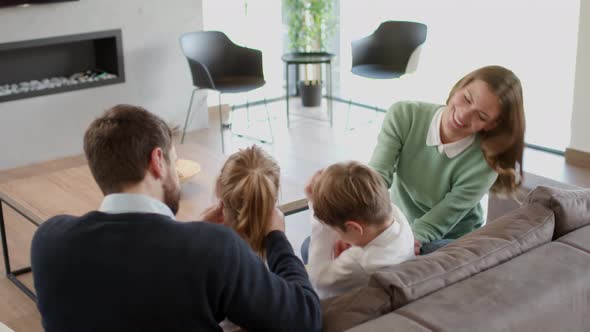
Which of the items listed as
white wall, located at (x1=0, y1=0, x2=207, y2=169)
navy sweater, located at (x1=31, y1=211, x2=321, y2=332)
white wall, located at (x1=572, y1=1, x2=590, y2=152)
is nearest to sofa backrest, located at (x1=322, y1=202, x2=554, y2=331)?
navy sweater, located at (x1=31, y1=211, x2=321, y2=332)

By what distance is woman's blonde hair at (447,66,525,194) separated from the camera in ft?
8.77

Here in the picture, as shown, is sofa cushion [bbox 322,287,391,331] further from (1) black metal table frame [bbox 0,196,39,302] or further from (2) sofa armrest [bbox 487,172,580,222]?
(1) black metal table frame [bbox 0,196,39,302]

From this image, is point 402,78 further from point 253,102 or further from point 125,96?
point 125,96

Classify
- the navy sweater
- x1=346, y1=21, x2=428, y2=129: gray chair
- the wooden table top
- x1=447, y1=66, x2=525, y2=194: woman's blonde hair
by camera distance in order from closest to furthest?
the navy sweater, x1=447, y1=66, x2=525, y2=194: woman's blonde hair, the wooden table top, x1=346, y1=21, x2=428, y2=129: gray chair

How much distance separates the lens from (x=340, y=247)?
234 centimetres

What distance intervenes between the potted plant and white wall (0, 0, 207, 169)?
91 cm

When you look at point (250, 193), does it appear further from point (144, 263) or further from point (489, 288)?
point (489, 288)

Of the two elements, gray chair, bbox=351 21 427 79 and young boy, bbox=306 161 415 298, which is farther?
gray chair, bbox=351 21 427 79

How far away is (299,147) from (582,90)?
6.63ft

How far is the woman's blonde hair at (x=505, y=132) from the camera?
2.67 metres

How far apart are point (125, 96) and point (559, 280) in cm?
466

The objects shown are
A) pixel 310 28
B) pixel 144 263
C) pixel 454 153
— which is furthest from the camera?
pixel 310 28

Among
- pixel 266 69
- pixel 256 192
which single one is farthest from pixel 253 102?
pixel 256 192

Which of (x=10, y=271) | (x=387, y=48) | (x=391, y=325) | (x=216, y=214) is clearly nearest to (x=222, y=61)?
(x=387, y=48)
